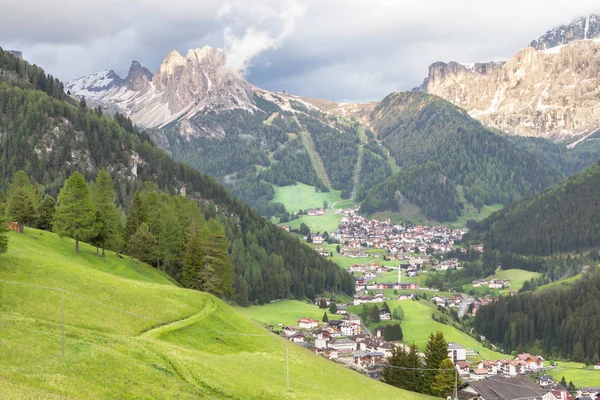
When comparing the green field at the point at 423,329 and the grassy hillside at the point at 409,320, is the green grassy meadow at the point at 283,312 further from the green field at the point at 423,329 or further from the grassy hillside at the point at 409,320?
the green field at the point at 423,329

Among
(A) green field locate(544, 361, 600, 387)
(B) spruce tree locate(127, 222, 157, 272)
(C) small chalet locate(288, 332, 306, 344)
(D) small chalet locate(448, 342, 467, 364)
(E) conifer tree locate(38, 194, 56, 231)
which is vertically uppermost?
(E) conifer tree locate(38, 194, 56, 231)

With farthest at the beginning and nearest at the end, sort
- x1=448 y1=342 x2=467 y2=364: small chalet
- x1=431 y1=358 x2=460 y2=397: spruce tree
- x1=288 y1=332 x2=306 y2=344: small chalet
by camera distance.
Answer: x1=448 y1=342 x2=467 y2=364: small chalet
x1=288 y1=332 x2=306 y2=344: small chalet
x1=431 y1=358 x2=460 y2=397: spruce tree

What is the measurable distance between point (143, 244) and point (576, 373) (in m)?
114

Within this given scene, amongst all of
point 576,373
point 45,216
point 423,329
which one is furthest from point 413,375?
point 576,373

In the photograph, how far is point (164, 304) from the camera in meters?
60.8

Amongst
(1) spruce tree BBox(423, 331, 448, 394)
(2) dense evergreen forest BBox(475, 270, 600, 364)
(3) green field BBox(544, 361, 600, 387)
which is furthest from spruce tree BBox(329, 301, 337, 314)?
(1) spruce tree BBox(423, 331, 448, 394)

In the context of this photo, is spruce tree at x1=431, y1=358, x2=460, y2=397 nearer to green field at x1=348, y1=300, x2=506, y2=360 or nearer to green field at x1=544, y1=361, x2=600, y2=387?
green field at x1=348, y1=300, x2=506, y2=360

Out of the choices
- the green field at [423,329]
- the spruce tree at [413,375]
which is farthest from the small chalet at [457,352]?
the spruce tree at [413,375]

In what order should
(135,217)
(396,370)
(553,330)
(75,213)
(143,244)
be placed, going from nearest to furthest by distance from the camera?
1. (75,213)
2. (396,370)
3. (143,244)
4. (135,217)
5. (553,330)

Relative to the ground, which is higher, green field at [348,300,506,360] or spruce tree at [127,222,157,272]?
spruce tree at [127,222,157,272]

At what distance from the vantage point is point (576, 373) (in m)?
149

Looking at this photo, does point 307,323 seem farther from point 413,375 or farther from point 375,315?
point 413,375

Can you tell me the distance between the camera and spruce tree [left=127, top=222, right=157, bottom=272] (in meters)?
92.4

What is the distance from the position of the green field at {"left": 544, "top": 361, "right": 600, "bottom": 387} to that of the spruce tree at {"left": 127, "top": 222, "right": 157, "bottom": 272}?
98659 millimetres
